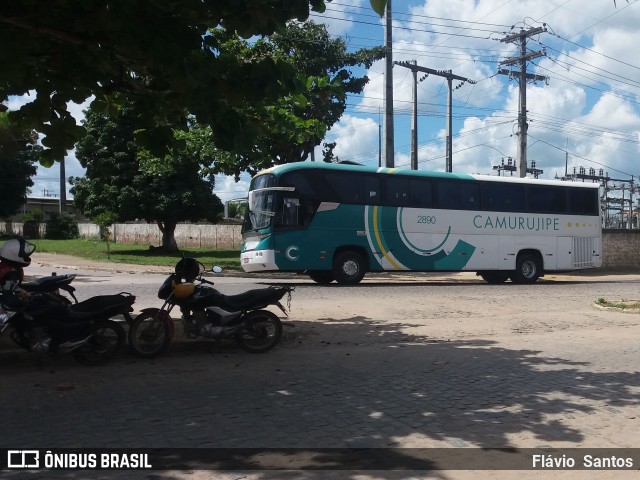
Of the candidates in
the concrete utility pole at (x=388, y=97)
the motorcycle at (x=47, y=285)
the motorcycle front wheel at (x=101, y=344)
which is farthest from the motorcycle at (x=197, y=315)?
the concrete utility pole at (x=388, y=97)

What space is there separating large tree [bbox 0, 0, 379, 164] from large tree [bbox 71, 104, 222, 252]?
71.9 ft

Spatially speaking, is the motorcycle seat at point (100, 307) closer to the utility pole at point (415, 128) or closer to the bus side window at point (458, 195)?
the bus side window at point (458, 195)

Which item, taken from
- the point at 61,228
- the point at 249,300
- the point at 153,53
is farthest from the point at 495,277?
the point at 61,228

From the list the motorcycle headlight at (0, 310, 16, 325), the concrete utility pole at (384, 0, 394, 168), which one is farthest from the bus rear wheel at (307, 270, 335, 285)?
the motorcycle headlight at (0, 310, 16, 325)

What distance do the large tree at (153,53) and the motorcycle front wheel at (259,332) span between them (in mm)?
2815

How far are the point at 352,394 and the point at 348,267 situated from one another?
1275 cm

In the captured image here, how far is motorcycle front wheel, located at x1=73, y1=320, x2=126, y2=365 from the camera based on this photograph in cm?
718

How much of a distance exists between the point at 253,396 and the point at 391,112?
1797 centimetres

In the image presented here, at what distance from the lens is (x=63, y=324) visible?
6.87 m

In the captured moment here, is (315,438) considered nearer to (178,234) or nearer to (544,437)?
(544,437)

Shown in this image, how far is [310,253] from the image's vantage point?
18203 mm

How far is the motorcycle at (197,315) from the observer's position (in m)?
7.68

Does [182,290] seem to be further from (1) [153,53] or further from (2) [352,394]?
(1) [153,53]

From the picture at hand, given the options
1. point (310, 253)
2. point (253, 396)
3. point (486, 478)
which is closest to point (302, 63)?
point (310, 253)
